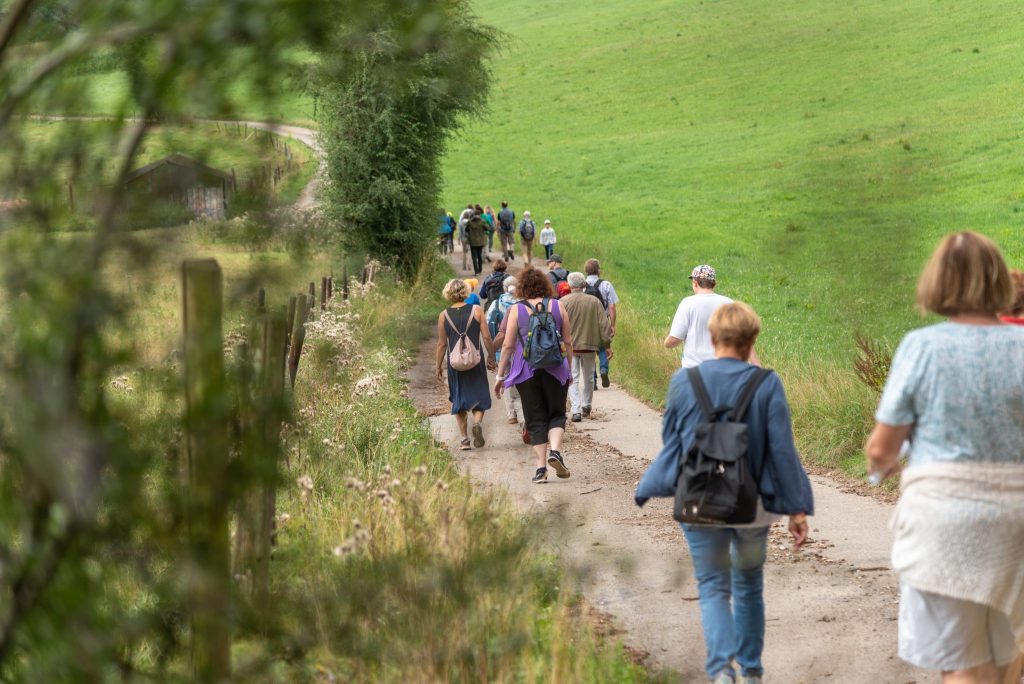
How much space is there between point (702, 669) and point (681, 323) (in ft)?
11.4

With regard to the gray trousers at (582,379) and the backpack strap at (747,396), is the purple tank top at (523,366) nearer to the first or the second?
the gray trousers at (582,379)

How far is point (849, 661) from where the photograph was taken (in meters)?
5.80

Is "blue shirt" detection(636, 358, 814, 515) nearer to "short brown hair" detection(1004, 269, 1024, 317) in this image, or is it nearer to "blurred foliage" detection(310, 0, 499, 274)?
"short brown hair" detection(1004, 269, 1024, 317)

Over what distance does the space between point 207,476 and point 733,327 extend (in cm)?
342

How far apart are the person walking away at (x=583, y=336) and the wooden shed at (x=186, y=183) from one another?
1117cm

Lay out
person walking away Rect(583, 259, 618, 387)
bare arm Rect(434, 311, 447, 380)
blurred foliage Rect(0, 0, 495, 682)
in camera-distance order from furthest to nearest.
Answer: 1. person walking away Rect(583, 259, 618, 387)
2. bare arm Rect(434, 311, 447, 380)
3. blurred foliage Rect(0, 0, 495, 682)

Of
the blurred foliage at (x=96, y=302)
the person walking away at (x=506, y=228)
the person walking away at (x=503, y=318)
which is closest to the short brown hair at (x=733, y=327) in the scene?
the blurred foliage at (x=96, y=302)

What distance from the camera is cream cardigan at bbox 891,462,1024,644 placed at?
398cm

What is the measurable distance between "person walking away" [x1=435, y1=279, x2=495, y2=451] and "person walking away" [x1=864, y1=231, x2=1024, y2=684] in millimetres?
7789

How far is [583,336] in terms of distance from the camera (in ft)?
44.5

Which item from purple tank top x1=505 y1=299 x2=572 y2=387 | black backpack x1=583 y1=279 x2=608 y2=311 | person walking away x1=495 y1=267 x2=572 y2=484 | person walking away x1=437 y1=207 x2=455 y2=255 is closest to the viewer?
person walking away x1=495 y1=267 x2=572 y2=484

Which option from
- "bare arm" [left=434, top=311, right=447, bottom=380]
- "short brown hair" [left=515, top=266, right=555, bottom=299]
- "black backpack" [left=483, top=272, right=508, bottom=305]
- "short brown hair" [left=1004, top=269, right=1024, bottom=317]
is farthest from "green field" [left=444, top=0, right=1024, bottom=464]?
"bare arm" [left=434, top=311, right=447, bottom=380]

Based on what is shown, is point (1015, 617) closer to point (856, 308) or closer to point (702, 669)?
point (702, 669)

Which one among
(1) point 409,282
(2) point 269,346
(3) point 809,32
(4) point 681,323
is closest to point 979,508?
(2) point 269,346
